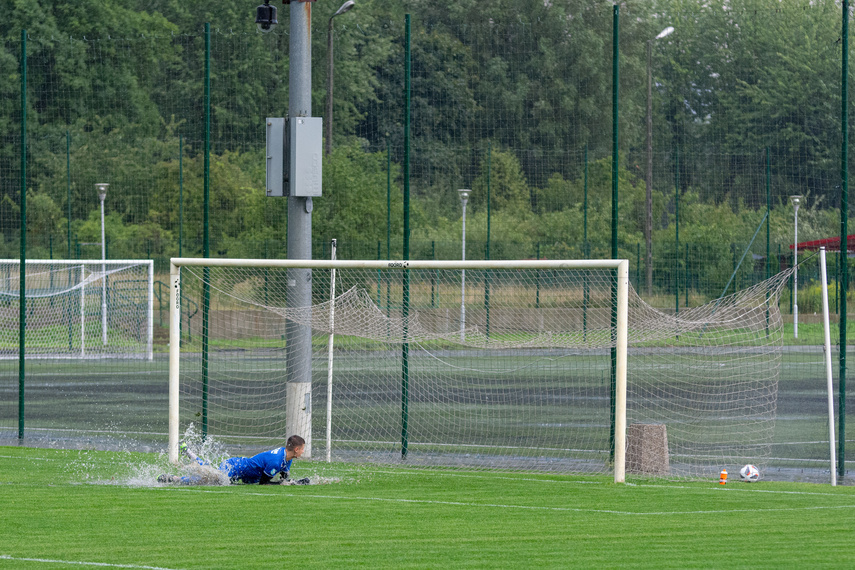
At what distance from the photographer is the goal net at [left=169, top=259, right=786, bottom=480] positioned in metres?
11.3

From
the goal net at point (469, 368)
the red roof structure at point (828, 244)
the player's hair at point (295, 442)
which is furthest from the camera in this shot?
the red roof structure at point (828, 244)

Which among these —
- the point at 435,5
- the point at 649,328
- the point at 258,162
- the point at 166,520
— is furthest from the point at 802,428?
the point at 435,5

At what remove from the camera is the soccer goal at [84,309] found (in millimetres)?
23203

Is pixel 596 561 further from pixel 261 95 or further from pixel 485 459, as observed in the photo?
pixel 261 95

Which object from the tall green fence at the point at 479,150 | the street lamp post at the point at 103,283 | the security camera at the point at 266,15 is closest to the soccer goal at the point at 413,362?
the security camera at the point at 266,15

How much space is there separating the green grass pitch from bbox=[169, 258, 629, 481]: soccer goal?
1047 millimetres

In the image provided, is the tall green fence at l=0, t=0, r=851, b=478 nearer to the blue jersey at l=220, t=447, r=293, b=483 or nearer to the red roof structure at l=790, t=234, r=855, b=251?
the red roof structure at l=790, t=234, r=855, b=251

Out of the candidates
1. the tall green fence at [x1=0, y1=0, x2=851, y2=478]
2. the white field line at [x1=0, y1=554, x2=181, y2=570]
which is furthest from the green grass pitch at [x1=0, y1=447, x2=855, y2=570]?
the tall green fence at [x1=0, y1=0, x2=851, y2=478]

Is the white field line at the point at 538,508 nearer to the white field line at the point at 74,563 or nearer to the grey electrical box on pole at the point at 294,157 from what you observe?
the white field line at the point at 74,563

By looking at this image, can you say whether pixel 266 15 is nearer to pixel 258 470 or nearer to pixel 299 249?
pixel 299 249

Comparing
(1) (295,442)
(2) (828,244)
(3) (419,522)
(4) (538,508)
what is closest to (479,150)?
(2) (828,244)

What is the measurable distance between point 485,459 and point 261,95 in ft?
47.8

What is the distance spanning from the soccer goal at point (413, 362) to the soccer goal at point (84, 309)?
4064 mm

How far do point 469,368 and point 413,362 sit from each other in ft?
2.70
